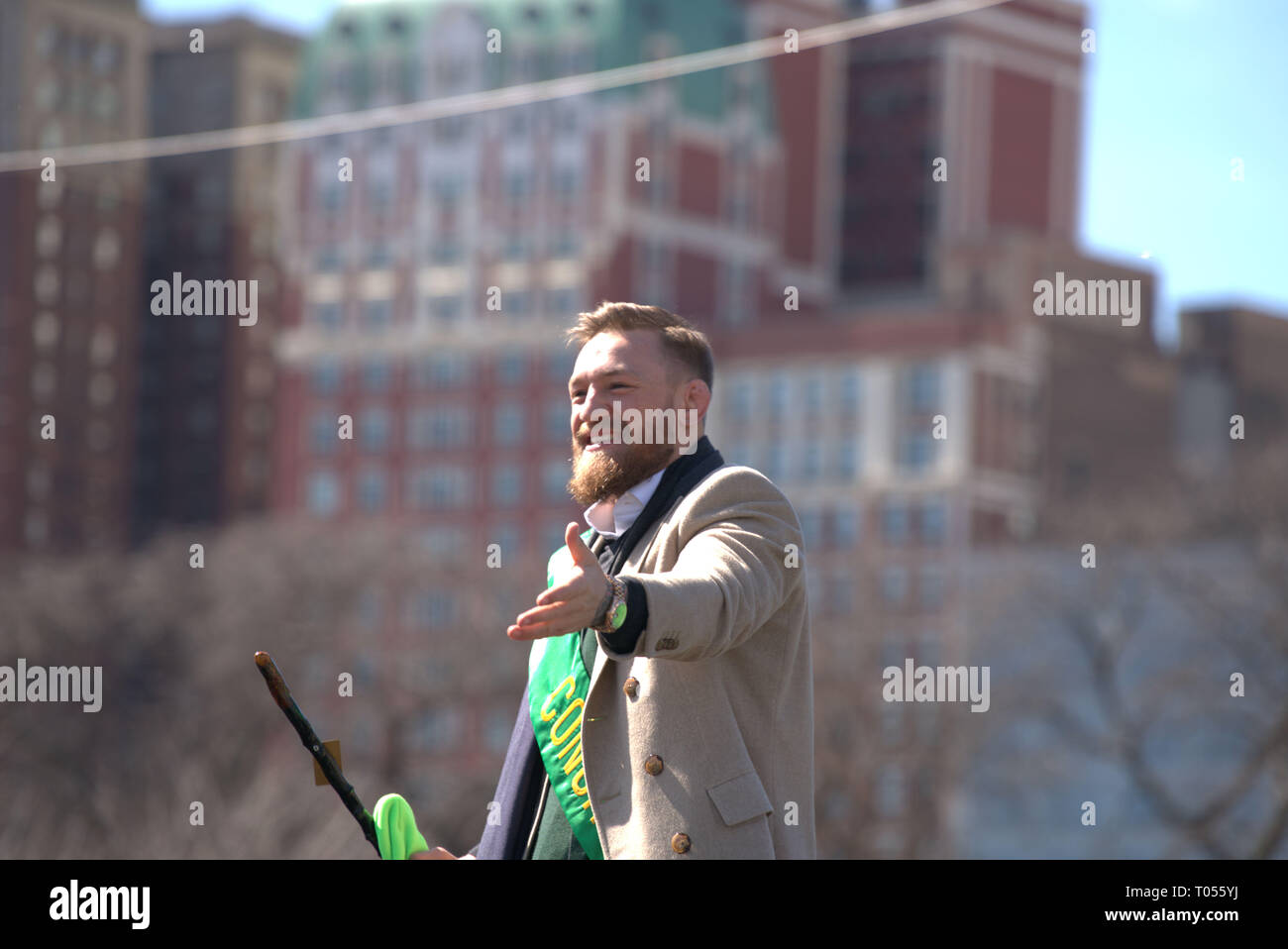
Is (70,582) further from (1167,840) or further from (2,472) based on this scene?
(2,472)

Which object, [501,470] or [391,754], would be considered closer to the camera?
[391,754]

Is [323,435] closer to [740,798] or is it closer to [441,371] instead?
[441,371]

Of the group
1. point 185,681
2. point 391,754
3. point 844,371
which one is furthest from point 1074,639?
point 844,371

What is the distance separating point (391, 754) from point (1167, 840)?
70.7ft

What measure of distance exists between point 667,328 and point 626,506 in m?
0.42

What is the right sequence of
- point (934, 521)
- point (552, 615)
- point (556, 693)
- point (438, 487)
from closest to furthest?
point (552, 615) < point (556, 693) < point (934, 521) < point (438, 487)

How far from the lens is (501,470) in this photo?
390 ft

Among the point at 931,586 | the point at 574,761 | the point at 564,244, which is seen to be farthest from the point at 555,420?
the point at 574,761

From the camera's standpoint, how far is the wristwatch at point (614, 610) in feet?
18.1

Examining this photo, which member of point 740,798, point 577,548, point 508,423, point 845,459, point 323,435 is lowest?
point 740,798

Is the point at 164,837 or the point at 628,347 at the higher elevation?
the point at 628,347

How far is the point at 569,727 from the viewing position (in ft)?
20.8

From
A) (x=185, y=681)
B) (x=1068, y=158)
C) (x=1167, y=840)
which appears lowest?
(x=1167, y=840)
